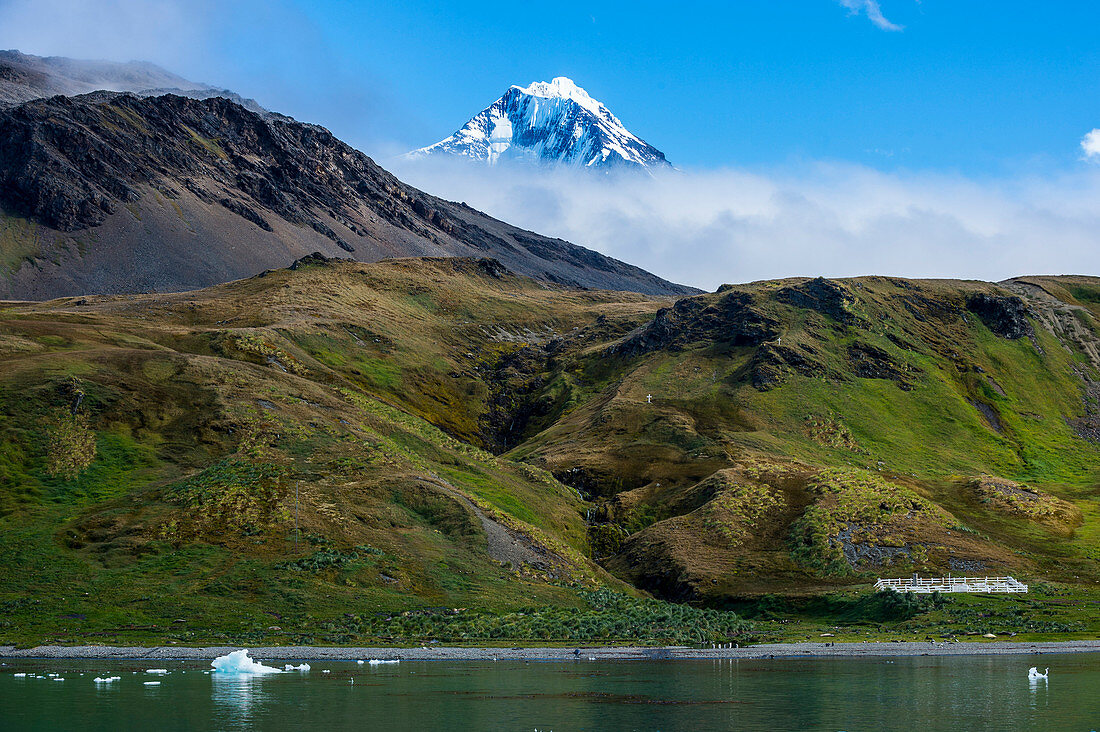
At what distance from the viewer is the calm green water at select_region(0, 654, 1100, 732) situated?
2144 inches

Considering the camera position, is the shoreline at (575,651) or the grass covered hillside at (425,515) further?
the grass covered hillside at (425,515)

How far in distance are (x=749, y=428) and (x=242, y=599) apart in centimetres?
10854

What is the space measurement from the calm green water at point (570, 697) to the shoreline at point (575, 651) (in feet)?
8.89

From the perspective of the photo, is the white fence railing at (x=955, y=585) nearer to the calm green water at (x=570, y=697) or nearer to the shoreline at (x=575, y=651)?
the shoreline at (x=575, y=651)

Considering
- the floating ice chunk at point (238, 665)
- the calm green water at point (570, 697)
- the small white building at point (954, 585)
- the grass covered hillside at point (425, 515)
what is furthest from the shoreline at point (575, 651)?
the small white building at point (954, 585)

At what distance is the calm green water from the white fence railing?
91.3ft

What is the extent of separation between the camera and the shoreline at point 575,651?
8012cm

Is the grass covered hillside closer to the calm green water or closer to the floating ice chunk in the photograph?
the floating ice chunk

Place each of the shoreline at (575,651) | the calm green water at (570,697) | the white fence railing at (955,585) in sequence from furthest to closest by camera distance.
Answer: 1. the white fence railing at (955,585)
2. the shoreline at (575,651)
3. the calm green water at (570,697)

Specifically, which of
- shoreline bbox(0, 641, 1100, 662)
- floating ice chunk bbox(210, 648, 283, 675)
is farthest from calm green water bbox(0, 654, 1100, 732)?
shoreline bbox(0, 641, 1100, 662)

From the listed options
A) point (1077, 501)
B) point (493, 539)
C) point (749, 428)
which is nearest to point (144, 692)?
point (493, 539)

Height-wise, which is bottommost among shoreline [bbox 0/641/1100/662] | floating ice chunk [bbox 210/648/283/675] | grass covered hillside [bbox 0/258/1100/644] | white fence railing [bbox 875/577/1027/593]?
shoreline [bbox 0/641/1100/662]

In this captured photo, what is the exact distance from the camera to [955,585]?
363 feet

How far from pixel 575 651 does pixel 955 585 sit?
162 feet
